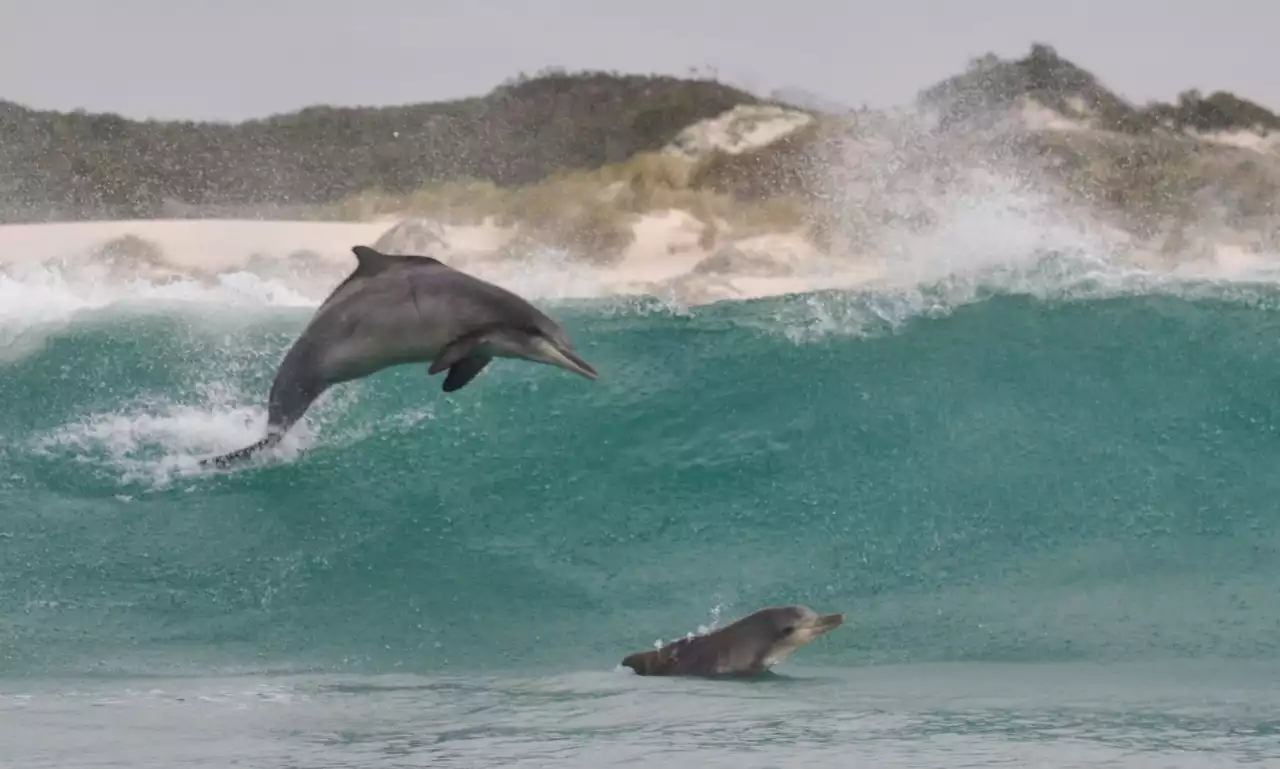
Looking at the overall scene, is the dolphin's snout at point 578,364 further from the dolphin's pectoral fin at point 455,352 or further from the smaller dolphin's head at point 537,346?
the dolphin's pectoral fin at point 455,352

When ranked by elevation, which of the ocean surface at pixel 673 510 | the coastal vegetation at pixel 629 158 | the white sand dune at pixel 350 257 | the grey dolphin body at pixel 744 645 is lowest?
the grey dolphin body at pixel 744 645

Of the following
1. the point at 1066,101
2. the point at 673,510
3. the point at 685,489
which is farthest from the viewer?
the point at 1066,101

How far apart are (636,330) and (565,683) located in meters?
3.83

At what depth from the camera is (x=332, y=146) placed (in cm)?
868

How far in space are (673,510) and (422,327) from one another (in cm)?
211

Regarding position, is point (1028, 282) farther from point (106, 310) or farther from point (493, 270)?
point (106, 310)

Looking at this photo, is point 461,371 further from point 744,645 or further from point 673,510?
point 673,510

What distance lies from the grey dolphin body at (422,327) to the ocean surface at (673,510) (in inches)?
36.7

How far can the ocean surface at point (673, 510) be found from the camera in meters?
4.52

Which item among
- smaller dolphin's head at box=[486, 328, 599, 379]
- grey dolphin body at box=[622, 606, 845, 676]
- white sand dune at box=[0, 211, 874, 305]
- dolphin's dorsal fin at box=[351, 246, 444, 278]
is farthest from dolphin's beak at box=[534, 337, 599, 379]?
white sand dune at box=[0, 211, 874, 305]

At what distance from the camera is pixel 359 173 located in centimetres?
894

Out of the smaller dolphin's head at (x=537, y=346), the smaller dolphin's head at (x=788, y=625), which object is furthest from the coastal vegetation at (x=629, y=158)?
the smaller dolphin's head at (x=788, y=625)

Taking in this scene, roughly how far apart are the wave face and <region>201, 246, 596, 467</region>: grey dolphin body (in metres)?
1.11

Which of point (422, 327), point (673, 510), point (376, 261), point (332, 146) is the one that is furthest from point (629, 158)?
point (422, 327)
